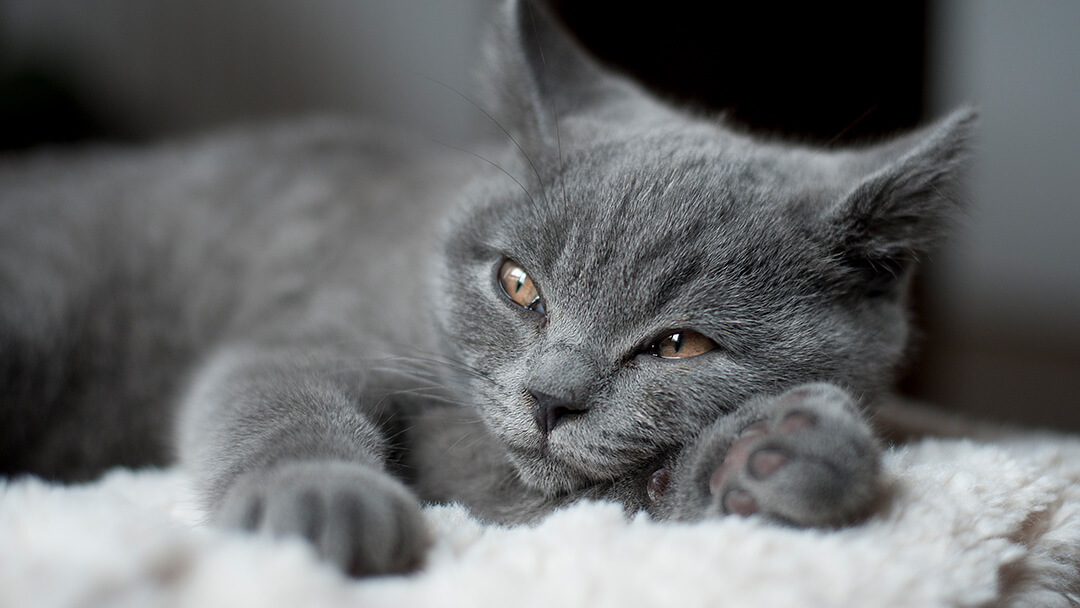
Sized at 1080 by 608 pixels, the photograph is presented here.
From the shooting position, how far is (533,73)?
107 cm

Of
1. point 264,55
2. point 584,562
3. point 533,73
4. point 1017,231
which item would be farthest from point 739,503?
point 1017,231

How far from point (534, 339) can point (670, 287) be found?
0.16 metres

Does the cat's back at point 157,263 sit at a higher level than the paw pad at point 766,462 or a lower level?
lower

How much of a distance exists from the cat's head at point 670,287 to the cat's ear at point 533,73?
99 mm

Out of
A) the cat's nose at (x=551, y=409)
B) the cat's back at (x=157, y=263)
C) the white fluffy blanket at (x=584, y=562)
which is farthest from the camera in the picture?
the cat's back at (x=157, y=263)

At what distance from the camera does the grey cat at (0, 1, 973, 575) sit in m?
0.72

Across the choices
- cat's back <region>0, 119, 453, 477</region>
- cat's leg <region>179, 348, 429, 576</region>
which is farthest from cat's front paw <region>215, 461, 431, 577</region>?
cat's back <region>0, 119, 453, 477</region>

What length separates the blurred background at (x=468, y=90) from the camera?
91.7 inches

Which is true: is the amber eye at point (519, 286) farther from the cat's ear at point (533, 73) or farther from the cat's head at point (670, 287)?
the cat's ear at point (533, 73)

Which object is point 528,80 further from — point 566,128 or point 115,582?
point 115,582

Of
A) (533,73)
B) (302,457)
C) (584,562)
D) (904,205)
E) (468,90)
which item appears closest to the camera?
(584,562)

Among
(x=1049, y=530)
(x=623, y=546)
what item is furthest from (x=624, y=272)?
(x=1049, y=530)

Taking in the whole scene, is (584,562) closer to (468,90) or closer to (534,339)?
(534,339)

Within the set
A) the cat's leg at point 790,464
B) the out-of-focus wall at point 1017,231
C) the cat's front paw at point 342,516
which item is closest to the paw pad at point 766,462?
the cat's leg at point 790,464
